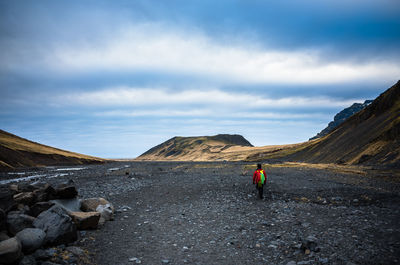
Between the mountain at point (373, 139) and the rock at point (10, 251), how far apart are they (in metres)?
50.1

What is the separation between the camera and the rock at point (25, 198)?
12.1 m

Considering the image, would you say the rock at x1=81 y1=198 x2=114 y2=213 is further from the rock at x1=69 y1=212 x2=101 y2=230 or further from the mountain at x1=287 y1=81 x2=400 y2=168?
the mountain at x1=287 y1=81 x2=400 y2=168

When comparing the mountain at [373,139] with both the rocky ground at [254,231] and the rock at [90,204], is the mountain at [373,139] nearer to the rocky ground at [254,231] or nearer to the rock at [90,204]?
the rocky ground at [254,231]

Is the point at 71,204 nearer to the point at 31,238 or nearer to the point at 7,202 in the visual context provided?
the point at 7,202

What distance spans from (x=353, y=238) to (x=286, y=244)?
2.64 m

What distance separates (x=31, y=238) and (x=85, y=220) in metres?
3.11

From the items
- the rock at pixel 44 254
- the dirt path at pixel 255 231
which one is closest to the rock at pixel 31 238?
the rock at pixel 44 254

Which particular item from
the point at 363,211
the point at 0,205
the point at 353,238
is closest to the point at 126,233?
the point at 0,205

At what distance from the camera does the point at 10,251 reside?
7.28 metres

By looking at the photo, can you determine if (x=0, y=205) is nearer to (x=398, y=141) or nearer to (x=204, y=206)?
(x=204, y=206)

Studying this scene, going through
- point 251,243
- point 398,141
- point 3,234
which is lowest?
point 251,243

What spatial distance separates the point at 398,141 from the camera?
47250 millimetres

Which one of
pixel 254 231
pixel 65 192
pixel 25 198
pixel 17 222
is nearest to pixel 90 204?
pixel 65 192

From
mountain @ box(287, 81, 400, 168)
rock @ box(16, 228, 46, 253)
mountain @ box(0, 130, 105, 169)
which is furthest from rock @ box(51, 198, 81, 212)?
mountain @ box(0, 130, 105, 169)
